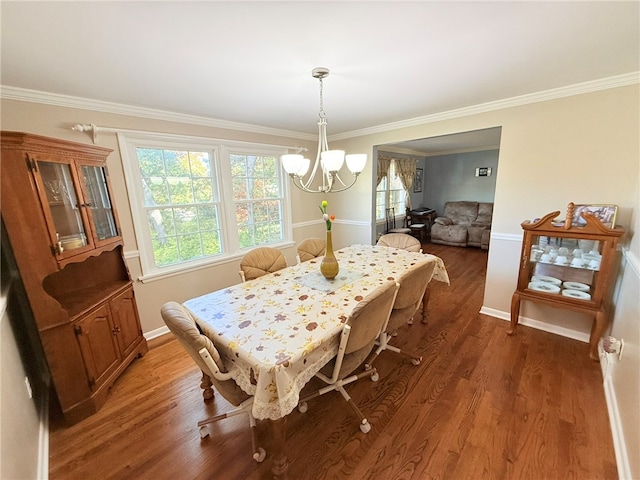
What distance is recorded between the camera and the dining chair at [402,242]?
2863 millimetres

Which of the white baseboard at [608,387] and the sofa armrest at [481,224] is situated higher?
the sofa armrest at [481,224]

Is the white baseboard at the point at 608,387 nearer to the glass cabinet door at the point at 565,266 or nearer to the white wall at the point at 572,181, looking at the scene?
the white wall at the point at 572,181

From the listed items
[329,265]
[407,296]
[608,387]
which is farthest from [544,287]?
[329,265]

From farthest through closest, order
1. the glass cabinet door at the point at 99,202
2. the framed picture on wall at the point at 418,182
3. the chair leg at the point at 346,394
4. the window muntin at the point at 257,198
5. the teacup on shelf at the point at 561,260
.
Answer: the framed picture on wall at the point at 418,182 < the window muntin at the point at 257,198 < the teacup on shelf at the point at 561,260 < the glass cabinet door at the point at 99,202 < the chair leg at the point at 346,394

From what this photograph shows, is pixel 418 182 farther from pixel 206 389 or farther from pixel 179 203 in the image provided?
pixel 206 389

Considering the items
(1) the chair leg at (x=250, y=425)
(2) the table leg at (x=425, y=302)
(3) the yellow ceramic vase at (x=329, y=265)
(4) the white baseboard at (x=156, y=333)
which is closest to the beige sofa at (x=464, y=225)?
(2) the table leg at (x=425, y=302)

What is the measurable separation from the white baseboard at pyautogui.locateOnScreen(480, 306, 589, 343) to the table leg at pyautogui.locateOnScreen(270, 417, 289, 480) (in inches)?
104

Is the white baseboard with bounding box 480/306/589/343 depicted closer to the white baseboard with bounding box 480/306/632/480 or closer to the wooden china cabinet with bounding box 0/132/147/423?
the white baseboard with bounding box 480/306/632/480

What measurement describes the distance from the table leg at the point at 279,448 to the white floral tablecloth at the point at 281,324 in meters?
0.12

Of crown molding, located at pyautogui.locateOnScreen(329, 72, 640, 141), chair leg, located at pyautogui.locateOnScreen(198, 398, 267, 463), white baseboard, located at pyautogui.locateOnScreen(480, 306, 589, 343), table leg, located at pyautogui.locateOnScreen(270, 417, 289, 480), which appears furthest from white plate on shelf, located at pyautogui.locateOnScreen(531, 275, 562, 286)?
chair leg, located at pyautogui.locateOnScreen(198, 398, 267, 463)

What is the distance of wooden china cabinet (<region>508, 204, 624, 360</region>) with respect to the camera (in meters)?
1.98

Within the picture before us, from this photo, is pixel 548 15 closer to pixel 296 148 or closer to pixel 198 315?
pixel 198 315

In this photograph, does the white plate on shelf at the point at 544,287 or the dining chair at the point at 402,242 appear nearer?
the white plate on shelf at the point at 544,287

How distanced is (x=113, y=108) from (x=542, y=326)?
450 cm
